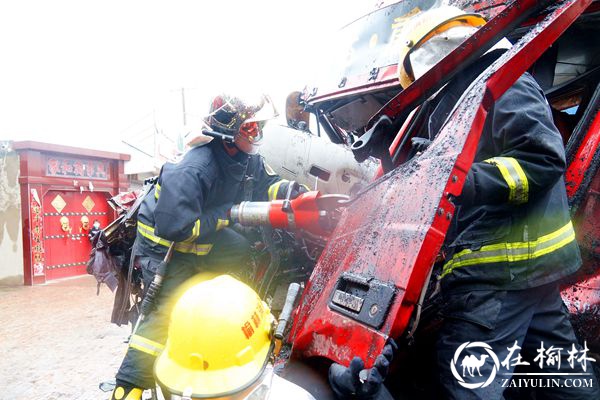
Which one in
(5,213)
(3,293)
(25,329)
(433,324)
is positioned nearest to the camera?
(433,324)

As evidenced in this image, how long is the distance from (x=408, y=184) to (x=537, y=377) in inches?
34.7

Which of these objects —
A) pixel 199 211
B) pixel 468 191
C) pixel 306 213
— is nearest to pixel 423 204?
pixel 468 191

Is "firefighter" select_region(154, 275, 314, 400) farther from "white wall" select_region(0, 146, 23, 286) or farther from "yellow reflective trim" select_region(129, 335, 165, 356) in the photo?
"white wall" select_region(0, 146, 23, 286)

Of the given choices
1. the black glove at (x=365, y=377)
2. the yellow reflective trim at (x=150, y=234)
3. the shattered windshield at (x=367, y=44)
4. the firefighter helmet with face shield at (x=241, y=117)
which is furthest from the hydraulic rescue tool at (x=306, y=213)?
the shattered windshield at (x=367, y=44)

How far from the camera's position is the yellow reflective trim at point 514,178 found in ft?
4.10

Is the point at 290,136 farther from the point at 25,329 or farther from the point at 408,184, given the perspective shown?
the point at 25,329

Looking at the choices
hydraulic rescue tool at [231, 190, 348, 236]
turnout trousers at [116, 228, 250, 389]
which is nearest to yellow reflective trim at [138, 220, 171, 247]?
turnout trousers at [116, 228, 250, 389]

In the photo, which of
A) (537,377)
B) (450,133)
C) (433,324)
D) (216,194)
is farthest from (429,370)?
(216,194)

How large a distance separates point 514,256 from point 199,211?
173 centimetres

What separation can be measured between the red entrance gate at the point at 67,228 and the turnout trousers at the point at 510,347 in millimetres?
9698

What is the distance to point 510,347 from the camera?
1.35 meters

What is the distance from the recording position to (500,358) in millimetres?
1341

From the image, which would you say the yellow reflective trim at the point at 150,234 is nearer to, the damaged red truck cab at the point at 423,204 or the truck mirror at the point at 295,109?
the damaged red truck cab at the point at 423,204

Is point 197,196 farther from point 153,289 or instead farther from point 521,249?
point 521,249
